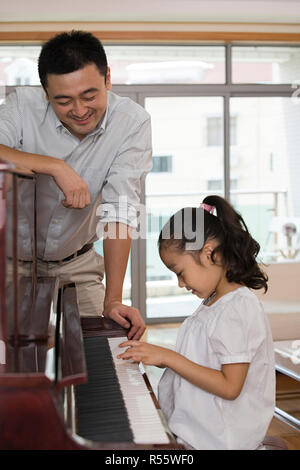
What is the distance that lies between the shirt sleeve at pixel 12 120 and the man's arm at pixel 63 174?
41 centimetres

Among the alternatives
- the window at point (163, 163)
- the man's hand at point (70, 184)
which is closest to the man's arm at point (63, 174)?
the man's hand at point (70, 184)

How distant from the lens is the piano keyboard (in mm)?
1047

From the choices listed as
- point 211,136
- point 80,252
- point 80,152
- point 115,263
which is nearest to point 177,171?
point 211,136

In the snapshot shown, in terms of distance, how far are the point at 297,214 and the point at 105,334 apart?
499 cm

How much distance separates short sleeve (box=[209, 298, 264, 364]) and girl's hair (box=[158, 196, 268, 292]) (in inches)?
3.8

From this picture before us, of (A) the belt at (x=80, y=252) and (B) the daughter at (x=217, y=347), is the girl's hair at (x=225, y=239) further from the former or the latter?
(A) the belt at (x=80, y=252)

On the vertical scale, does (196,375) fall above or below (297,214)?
below

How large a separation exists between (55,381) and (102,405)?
0.95ft

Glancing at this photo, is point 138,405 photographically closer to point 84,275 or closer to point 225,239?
point 225,239

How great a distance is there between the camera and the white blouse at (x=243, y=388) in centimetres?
146
